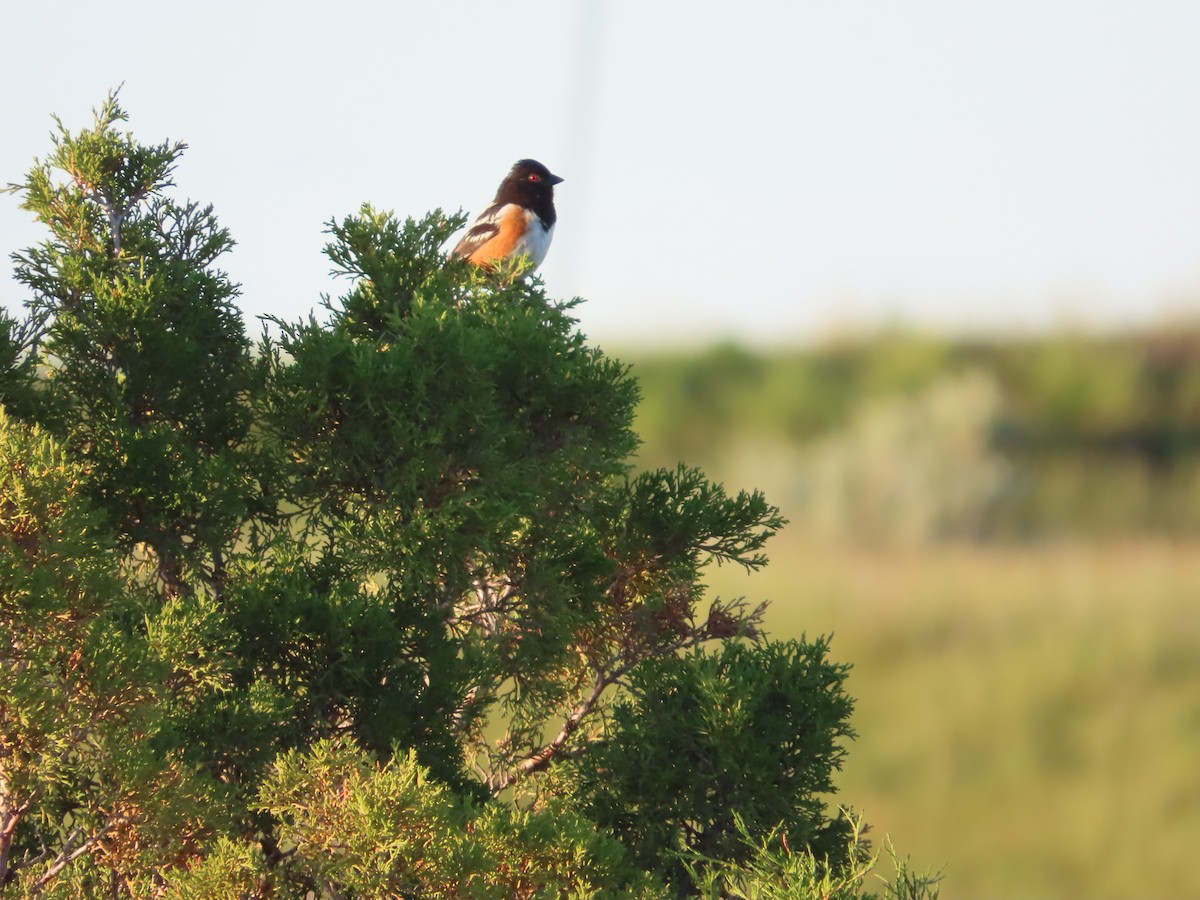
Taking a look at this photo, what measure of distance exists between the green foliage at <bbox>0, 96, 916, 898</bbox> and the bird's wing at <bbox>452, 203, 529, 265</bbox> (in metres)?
3.82

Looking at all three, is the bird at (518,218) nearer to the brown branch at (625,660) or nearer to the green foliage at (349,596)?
the green foliage at (349,596)

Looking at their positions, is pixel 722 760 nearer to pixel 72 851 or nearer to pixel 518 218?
pixel 72 851

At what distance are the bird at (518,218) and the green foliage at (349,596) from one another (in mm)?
3846

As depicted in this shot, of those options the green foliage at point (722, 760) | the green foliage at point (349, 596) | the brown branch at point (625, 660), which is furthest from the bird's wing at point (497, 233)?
the green foliage at point (722, 760)

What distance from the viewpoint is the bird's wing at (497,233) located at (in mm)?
8695

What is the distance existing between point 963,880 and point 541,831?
17056mm

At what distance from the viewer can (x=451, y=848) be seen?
12.2 feet

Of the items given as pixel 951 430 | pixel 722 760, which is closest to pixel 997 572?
pixel 951 430

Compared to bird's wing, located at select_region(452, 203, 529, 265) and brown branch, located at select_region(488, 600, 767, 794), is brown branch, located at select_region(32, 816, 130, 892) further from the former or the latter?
bird's wing, located at select_region(452, 203, 529, 265)

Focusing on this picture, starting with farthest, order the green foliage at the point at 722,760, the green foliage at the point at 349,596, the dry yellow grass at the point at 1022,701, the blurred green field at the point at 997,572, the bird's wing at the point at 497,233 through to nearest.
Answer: the blurred green field at the point at 997,572
the dry yellow grass at the point at 1022,701
the bird's wing at the point at 497,233
the green foliage at the point at 722,760
the green foliage at the point at 349,596

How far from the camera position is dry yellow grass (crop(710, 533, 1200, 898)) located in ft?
65.1

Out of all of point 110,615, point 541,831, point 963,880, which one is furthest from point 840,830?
point 963,880

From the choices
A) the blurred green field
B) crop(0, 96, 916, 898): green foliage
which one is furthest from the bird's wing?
the blurred green field

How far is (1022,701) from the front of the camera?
22.5 m
